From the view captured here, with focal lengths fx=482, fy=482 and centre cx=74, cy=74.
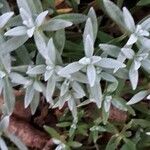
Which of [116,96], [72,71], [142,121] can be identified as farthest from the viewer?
[142,121]

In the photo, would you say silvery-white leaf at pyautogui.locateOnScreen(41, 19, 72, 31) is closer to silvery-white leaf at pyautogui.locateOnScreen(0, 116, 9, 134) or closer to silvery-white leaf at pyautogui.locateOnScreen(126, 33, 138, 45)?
silvery-white leaf at pyautogui.locateOnScreen(126, 33, 138, 45)

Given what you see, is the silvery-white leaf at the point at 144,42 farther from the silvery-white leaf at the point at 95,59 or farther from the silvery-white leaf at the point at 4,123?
the silvery-white leaf at the point at 4,123

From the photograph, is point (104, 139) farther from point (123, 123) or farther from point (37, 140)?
point (37, 140)

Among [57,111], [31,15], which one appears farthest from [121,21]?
[57,111]

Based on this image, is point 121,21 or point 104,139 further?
point 104,139

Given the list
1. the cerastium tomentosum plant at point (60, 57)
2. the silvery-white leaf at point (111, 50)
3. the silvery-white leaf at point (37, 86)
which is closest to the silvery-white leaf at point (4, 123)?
the cerastium tomentosum plant at point (60, 57)

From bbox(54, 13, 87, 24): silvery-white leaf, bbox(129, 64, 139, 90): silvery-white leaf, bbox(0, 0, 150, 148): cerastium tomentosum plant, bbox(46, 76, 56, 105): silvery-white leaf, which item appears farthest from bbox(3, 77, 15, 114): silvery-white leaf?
bbox(129, 64, 139, 90): silvery-white leaf

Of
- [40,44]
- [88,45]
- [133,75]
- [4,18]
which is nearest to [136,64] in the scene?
[133,75]
